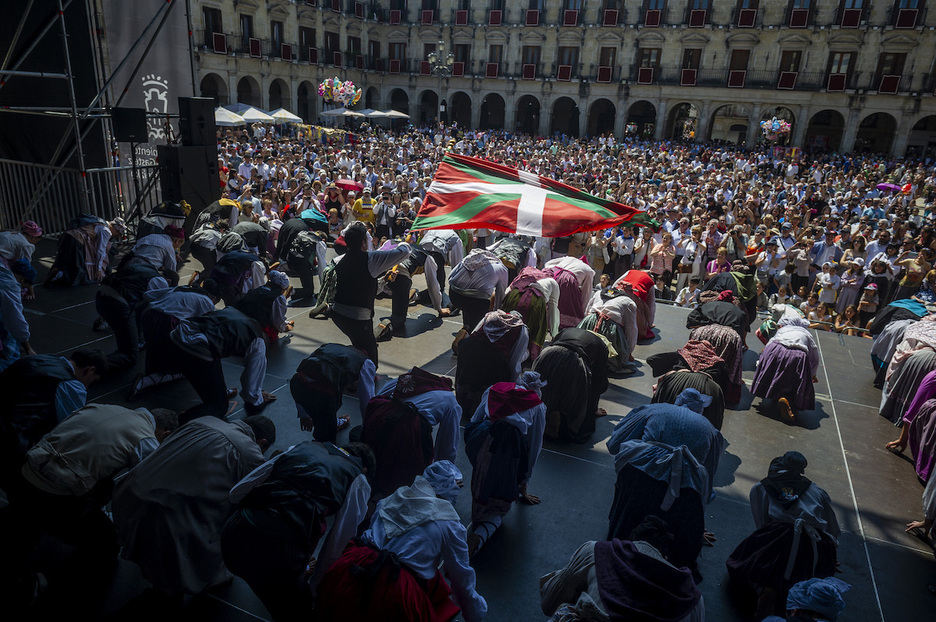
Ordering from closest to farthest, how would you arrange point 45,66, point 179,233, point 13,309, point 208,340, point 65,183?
point 208,340 → point 13,309 → point 179,233 → point 65,183 → point 45,66

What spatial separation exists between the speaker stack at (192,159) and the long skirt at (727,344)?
27.9 feet

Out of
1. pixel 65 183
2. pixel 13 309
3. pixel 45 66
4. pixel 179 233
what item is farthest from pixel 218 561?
pixel 45 66

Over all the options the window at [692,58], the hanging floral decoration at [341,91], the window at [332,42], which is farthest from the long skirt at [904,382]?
the window at [332,42]

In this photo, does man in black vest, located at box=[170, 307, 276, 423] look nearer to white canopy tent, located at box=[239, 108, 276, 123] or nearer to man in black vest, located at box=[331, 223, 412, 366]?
man in black vest, located at box=[331, 223, 412, 366]

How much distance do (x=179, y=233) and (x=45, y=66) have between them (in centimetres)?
606

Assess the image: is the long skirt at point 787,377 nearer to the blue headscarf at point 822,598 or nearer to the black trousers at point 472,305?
the black trousers at point 472,305

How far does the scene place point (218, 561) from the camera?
3473mm

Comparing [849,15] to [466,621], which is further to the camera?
[849,15]

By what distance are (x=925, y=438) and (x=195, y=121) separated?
429 inches

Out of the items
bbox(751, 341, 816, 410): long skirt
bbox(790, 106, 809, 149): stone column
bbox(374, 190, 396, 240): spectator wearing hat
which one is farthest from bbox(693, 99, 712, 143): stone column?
bbox(751, 341, 816, 410): long skirt

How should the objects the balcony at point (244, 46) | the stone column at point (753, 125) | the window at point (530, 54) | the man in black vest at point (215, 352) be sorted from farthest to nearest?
the window at point (530, 54) → the stone column at point (753, 125) → the balcony at point (244, 46) → the man in black vest at point (215, 352)

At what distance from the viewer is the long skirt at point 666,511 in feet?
11.9

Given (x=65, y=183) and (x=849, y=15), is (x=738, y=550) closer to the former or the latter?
(x=65, y=183)

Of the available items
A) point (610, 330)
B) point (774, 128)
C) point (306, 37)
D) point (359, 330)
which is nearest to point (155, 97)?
point (359, 330)
